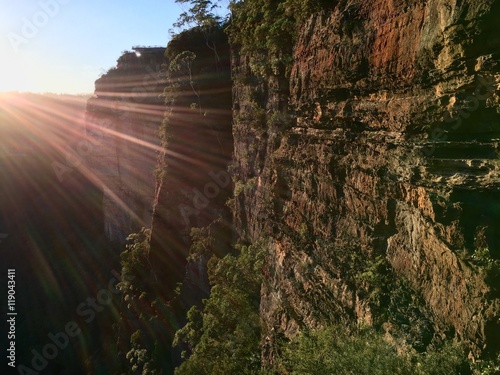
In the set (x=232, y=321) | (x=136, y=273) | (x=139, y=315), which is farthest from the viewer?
(x=136, y=273)

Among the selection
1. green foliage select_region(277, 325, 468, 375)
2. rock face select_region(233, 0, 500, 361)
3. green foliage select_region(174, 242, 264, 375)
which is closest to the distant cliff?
rock face select_region(233, 0, 500, 361)

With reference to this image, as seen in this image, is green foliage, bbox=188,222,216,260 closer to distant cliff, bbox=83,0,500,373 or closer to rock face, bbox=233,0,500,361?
distant cliff, bbox=83,0,500,373

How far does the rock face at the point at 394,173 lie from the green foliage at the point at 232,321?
2095 mm

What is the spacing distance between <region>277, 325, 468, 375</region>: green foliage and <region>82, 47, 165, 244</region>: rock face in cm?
2624

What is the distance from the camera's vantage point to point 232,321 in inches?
615

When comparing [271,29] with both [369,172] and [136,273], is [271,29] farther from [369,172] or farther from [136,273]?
[136,273]

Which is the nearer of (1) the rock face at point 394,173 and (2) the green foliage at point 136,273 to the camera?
(1) the rock face at point 394,173

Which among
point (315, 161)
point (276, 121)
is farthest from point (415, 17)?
point (276, 121)

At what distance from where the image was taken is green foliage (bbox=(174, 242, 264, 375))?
13.8 meters

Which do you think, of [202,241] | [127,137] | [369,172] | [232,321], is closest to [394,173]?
[369,172]

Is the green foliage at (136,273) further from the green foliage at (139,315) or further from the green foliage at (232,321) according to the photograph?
the green foliage at (232,321)

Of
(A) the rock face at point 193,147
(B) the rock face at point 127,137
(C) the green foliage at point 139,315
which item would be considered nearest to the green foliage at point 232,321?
(A) the rock face at point 193,147

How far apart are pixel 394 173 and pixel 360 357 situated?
354cm

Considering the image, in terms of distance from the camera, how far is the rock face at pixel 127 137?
32.4 m
